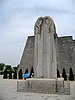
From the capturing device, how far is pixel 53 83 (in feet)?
19.9

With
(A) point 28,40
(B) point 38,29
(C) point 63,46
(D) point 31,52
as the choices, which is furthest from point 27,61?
(B) point 38,29

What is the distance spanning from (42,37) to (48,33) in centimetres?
31

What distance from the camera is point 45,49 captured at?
6727 mm

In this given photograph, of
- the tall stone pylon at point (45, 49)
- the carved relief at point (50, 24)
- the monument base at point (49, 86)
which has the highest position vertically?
the carved relief at point (50, 24)

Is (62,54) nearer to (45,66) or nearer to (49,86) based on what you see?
(45,66)

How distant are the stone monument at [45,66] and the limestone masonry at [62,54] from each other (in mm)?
20864

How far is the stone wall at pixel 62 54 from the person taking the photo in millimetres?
28047

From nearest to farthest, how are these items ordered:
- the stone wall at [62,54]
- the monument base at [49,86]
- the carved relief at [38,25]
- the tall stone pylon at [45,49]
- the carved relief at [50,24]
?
the monument base at [49,86] → the tall stone pylon at [45,49] → the carved relief at [50,24] → the carved relief at [38,25] → the stone wall at [62,54]

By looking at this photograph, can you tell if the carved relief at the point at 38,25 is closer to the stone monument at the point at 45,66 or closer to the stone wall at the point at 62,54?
the stone monument at the point at 45,66

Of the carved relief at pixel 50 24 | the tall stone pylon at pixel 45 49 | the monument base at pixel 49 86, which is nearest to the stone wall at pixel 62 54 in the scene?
the tall stone pylon at pixel 45 49

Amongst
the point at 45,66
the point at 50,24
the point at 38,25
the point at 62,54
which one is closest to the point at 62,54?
the point at 62,54

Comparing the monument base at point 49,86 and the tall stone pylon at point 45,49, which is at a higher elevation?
the tall stone pylon at point 45,49

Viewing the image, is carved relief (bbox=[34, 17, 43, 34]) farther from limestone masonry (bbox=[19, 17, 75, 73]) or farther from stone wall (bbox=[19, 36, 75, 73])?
stone wall (bbox=[19, 36, 75, 73])

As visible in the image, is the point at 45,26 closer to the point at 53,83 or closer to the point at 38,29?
the point at 38,29
